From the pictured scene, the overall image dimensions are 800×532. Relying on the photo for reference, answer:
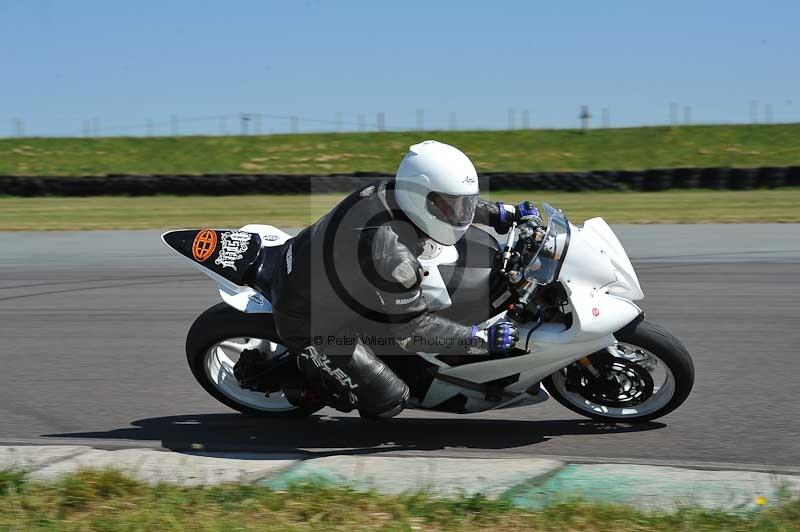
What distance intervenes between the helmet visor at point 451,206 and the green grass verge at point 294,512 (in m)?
1.39

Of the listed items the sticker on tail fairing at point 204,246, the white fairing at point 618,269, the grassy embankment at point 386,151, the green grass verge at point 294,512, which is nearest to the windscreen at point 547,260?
the white fairing at point 618,269

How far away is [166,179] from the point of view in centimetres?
2519

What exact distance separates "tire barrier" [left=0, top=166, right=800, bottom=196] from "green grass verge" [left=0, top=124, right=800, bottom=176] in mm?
11909

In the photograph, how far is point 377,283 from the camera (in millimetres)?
4855

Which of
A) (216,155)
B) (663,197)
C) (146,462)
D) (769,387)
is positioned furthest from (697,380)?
(216,155)

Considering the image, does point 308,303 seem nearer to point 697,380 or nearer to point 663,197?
point 697,380

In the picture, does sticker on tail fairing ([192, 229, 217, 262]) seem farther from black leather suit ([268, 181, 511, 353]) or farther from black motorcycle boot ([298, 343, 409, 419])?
black motorcycle boot ([298, 343, 409, 419])

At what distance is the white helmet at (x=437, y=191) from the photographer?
4.87m

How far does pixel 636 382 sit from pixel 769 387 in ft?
4.28

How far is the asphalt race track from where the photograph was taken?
526 cm

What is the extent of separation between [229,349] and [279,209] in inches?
605

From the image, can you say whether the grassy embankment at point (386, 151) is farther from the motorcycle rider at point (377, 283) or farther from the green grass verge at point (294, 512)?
the green grass verge at point (294, 512)

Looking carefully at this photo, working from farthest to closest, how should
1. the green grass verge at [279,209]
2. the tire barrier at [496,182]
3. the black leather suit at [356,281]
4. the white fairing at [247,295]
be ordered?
1. the tire barrier at [496,182]
2. the green grass verge at [279,209]
3. the white fairing at [247,295]
4. the black leather suit at [356,281]

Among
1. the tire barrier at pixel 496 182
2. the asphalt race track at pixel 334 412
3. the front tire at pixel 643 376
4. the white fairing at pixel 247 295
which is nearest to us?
the front tire at pixel 643 376
